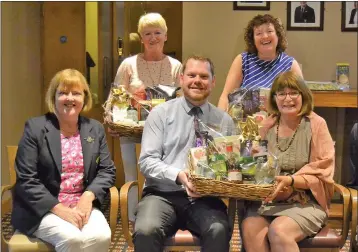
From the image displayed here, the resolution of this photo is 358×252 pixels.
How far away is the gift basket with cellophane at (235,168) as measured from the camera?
219 cm

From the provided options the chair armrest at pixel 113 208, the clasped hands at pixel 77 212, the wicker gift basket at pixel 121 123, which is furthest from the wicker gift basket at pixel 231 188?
the wicker gift basket at pixel 121 123

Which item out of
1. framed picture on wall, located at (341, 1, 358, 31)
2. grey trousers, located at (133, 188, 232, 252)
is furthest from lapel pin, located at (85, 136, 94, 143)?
framed picture on wall, located at (341, 1, 358, 31)

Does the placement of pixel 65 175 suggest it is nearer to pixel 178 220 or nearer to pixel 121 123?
pixel 121 123

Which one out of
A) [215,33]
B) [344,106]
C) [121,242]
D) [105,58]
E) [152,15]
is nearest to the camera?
[152,15]

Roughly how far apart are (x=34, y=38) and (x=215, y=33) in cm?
169

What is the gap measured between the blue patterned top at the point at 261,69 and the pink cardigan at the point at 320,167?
0.53 m

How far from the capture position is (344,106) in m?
4.25

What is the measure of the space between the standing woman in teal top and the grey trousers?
2.37 ft

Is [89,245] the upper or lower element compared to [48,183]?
lower

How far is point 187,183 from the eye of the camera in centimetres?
229

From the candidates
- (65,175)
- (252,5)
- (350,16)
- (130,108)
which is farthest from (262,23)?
(350,16)

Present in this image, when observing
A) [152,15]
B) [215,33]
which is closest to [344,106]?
[215,33]

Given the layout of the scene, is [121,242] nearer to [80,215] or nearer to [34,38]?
[80,215]

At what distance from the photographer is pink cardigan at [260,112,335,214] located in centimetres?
244
